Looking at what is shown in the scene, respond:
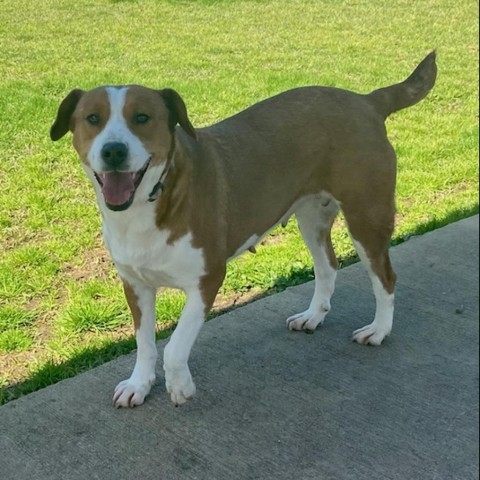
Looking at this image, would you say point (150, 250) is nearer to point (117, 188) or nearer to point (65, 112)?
point (117, 188)

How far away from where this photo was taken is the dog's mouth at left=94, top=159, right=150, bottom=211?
118 inches

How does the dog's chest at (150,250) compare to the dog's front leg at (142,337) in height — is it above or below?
above

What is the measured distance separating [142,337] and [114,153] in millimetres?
1078

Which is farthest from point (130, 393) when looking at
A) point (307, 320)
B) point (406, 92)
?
point (406, 92)

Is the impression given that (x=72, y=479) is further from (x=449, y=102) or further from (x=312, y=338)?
(x=449, y=102)

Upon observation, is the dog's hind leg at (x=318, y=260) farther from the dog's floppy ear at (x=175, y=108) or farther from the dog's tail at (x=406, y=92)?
the dog's floppy ear at (x=175, y=108)

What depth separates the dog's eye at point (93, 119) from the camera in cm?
305

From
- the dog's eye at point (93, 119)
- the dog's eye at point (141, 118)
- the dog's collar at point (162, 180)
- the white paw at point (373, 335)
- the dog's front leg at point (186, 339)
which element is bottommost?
the white paw at point (373, 335)

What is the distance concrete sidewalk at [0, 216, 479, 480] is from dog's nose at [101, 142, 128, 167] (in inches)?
48.5

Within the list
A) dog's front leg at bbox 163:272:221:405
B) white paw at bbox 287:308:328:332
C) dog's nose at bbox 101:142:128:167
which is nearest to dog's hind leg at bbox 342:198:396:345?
white paw at bbox 287:308:328:332

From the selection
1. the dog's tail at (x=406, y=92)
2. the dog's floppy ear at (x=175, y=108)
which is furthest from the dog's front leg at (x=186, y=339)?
the dog's tail at (x=406, y=92)

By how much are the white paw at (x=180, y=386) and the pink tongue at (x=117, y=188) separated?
820 mm

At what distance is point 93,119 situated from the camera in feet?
10.0

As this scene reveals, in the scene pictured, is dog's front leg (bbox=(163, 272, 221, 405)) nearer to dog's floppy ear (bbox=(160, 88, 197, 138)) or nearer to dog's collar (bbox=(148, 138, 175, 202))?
dog's collar (bbox=(148, 138, 175, 202))
